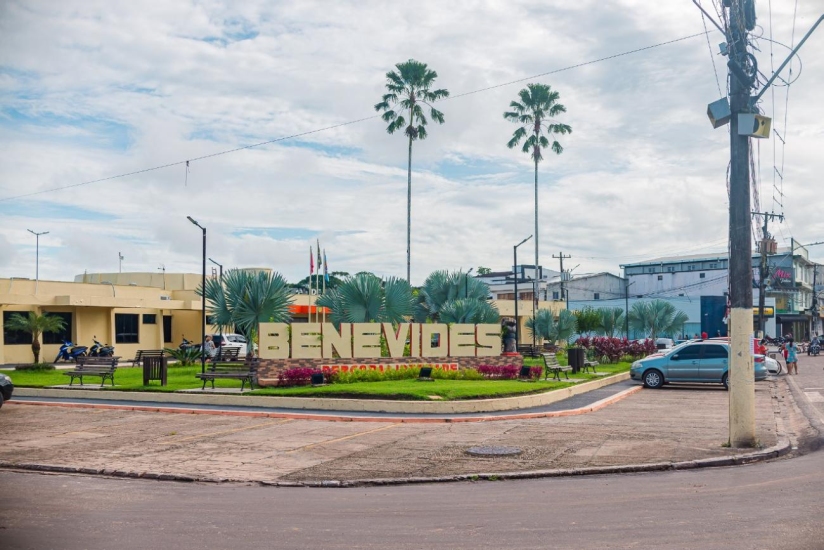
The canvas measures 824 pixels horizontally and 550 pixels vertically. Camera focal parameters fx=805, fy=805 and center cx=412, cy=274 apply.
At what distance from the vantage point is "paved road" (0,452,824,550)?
7520 millimetres

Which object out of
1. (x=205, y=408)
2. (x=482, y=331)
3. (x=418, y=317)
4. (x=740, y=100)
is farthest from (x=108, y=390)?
(x=418, y=317)

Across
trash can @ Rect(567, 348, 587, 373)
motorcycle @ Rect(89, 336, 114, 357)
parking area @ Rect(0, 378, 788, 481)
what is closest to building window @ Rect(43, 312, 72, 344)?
motorcycle @ Rect(89, 336, 114, 357)

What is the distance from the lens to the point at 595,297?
95.1 meters

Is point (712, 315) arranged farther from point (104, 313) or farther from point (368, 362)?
point (368, 362)

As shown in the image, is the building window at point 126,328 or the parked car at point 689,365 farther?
the building window at point 126,328

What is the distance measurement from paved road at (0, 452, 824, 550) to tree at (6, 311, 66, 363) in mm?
29306

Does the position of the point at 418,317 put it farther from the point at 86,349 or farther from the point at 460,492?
the point at 460,492

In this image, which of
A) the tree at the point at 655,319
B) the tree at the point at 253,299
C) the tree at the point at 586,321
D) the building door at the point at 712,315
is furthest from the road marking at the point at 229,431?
the building door at the point at 712,315

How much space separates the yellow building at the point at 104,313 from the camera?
40.0 meters

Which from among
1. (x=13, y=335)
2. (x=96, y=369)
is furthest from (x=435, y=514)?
(x=13, y=335)

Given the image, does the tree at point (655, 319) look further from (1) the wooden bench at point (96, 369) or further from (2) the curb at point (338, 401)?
(1) the wooden bench at point (96, 369)

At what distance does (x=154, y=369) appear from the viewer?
24.8 m

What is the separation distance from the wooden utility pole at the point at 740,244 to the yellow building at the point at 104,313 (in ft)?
88.6

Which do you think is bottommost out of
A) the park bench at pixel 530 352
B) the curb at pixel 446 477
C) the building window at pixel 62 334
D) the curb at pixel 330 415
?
the curb at pixel 330 415
